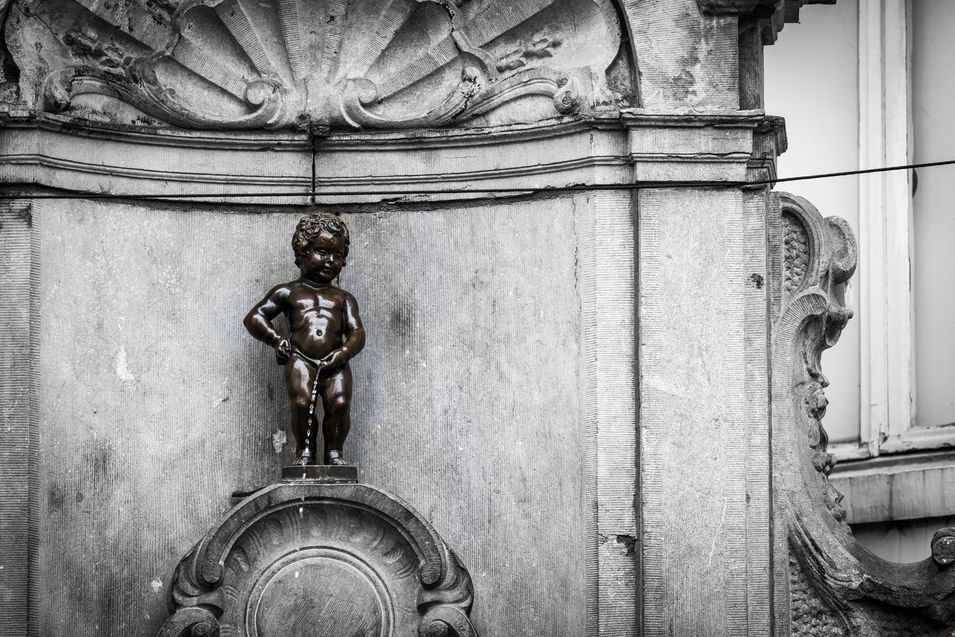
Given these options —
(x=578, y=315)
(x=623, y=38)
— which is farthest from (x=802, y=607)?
(x=623, y=38)

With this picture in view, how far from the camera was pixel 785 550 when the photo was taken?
8.81 m

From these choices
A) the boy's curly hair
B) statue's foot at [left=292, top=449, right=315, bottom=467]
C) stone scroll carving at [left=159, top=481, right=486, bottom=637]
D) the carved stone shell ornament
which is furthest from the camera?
the carved stone shell ornament

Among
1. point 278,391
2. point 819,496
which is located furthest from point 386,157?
point 819,496

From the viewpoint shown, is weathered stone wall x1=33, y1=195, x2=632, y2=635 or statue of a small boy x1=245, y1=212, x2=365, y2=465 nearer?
statue of a small boy x1=245, y1=212, x2=365, y2=465

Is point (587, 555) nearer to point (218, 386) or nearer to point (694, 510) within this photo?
point (694, 510)

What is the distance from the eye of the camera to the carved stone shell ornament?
9156 mm

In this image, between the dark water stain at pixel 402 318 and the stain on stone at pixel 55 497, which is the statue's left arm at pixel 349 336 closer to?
the dark water stain at pixel 402 318

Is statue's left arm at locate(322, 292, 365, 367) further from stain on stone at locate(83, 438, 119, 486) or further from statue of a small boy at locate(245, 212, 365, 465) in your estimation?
stain on stone at locate(83, 438, 119, 486)

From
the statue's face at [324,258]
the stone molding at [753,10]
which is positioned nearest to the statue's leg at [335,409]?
the statue's face at [324,258]

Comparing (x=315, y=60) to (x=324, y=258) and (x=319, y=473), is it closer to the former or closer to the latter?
(x=324, y=258)

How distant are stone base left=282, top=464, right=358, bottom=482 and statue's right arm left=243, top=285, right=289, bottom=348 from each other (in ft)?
1.80

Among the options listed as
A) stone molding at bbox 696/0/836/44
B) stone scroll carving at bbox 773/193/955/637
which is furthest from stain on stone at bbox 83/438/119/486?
stone molding at bbox 696/0/836/44

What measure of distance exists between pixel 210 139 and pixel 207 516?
1.66 metres

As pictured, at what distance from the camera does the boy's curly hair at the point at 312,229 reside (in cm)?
886
